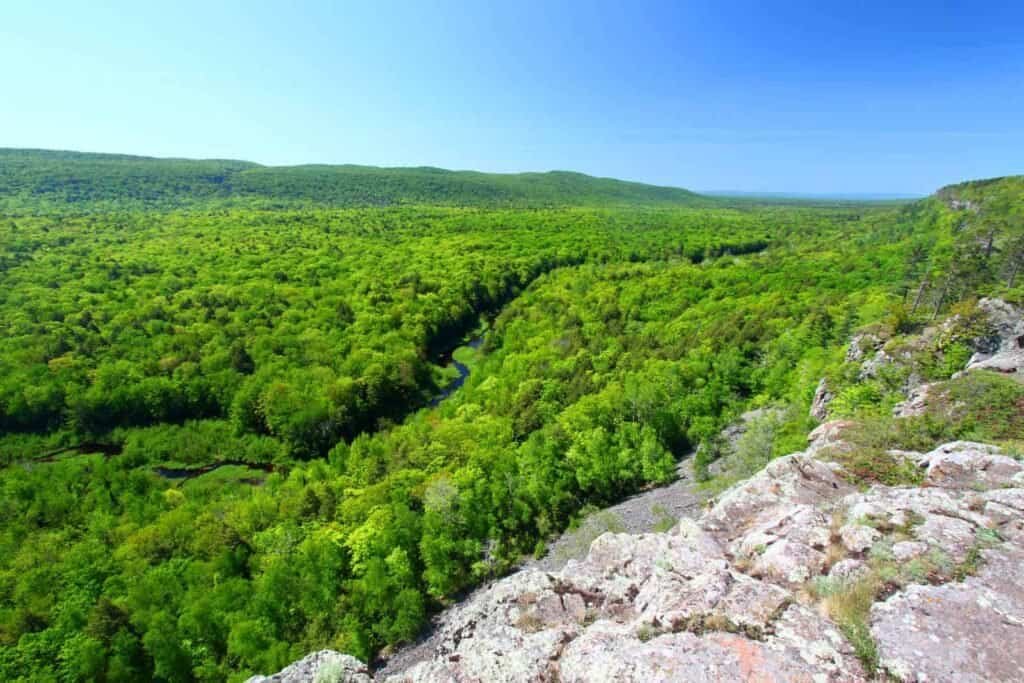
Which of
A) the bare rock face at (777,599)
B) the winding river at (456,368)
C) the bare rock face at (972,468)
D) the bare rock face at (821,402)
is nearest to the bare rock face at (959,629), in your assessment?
the bare rock face at (777,599)

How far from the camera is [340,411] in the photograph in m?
68.2

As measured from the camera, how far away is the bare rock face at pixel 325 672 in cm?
1584

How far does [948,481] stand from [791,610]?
36.6 ft

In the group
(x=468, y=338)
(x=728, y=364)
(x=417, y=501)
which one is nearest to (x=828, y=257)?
(x=728, y=364)

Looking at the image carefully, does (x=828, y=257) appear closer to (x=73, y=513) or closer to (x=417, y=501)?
(x=417, y=501)

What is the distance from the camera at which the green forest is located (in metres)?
35.1

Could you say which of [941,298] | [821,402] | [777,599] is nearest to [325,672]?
[777,599]

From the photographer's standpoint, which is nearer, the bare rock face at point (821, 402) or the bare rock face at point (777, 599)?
the bare rock face at point (777, 599)

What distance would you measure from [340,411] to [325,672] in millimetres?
55477

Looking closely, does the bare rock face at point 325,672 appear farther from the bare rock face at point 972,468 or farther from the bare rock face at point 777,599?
the bare rock face at point 972,468

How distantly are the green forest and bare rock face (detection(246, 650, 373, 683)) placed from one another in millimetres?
17711

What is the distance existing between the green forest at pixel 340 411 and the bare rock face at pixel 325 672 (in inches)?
697

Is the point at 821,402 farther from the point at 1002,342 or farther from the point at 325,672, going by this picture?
the point at 325,672

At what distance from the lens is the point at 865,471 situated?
20641mm
